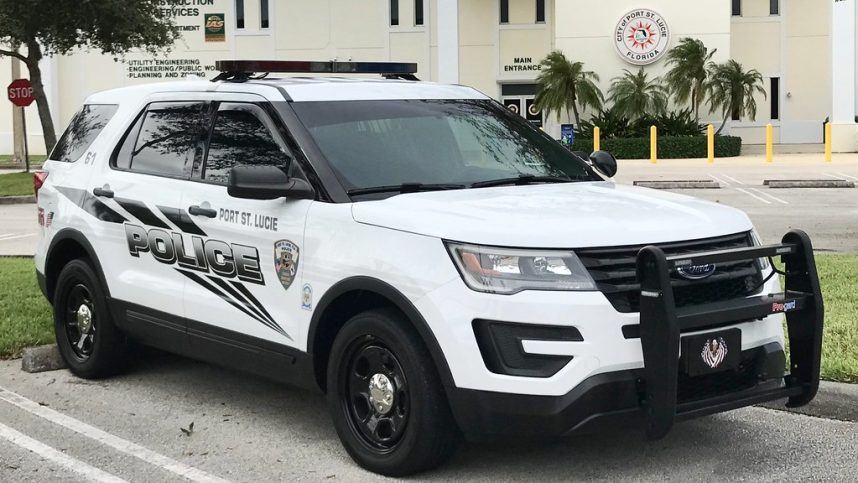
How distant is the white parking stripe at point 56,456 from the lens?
516cm

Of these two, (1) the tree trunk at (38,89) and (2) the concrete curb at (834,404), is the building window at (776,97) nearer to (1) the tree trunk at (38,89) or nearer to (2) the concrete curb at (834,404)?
(1) the tree trunk at (38,89)

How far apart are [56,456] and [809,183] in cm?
2053

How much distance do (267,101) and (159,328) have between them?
4.83 feet

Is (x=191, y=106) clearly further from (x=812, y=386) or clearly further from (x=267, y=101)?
(x=812, y=386)

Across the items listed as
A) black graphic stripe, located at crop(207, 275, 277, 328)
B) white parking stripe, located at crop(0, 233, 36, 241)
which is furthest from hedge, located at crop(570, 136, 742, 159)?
black graphic stripe, located at crop(207, 275, 277, 328)

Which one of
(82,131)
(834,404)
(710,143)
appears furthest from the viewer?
(710,143)

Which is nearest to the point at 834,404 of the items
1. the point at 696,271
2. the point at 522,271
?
the point at 696,271

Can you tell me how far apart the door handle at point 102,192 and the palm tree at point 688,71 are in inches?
1334

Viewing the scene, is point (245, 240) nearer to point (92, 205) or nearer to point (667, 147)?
point (92, 205)

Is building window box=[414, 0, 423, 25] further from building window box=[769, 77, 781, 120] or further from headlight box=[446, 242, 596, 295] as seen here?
headlight box=[446, 242, 596, 295]

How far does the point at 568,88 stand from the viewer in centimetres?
3988

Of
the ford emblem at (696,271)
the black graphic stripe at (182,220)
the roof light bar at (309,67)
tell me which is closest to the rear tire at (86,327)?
the black graphic stripe at (182,220)

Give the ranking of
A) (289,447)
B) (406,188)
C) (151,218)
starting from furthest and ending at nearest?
(151,218), (289,447), (406,188)

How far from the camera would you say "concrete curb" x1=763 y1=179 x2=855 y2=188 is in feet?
75.9
